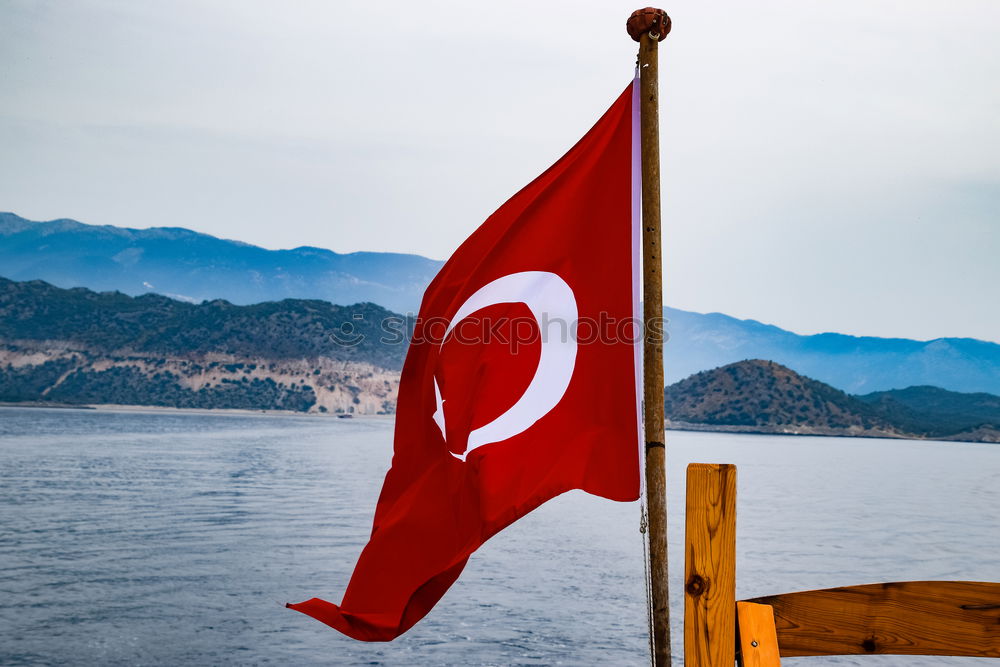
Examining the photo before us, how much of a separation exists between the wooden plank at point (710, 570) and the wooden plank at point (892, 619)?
0.77ft

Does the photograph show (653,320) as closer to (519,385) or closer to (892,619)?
(519,385)

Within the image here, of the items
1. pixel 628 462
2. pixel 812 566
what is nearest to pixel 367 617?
pixel 628 462

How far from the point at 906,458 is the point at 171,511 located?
104m

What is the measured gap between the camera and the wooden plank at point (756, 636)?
123 inches

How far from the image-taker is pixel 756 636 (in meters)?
3.16

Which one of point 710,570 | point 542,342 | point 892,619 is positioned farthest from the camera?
point 542,342

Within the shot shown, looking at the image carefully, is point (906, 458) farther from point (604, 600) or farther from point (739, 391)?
point (604, 600)

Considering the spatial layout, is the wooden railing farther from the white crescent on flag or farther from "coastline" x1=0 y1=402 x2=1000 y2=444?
"coastline" x1=0 y1=402 x2=1000 y2=444

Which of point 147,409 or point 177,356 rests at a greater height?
point 177,356

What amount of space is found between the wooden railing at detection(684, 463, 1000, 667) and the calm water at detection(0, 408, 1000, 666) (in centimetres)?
1383

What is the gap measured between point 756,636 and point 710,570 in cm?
28

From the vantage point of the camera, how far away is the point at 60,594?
67.6 ft

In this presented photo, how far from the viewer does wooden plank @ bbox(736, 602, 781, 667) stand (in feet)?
10.3

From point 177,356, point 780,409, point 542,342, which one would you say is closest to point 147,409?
point 177,356
